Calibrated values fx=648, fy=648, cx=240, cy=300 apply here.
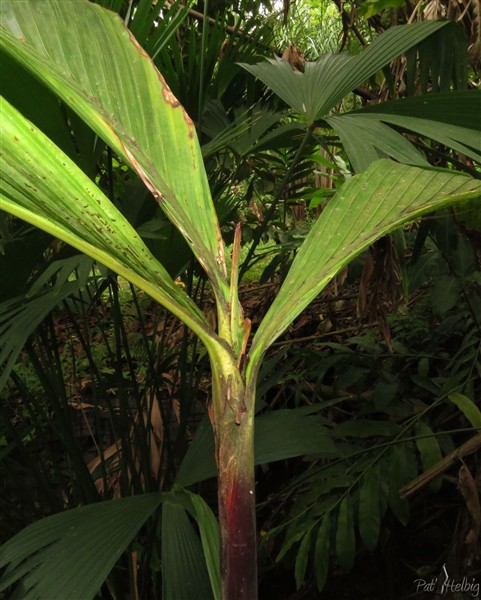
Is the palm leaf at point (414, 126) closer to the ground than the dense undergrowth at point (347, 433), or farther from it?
farther from it

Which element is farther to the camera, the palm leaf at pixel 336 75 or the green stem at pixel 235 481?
the palm leaf at pixel 336 75

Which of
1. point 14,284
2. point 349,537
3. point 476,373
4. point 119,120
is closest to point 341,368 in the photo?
point 476,373

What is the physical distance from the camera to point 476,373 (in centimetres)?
144

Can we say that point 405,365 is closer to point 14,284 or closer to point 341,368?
point 341,368

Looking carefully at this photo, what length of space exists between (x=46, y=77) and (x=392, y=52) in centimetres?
63

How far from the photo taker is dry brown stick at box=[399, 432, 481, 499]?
1200 millimetres

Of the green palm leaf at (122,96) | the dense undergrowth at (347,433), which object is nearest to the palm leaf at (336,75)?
the dense undergrowth at (347,433)

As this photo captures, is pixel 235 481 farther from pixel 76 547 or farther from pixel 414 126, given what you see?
pixel 414 126

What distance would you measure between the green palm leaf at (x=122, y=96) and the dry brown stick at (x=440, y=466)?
902 mm

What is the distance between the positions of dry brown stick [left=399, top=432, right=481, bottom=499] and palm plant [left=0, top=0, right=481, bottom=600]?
0.66 m

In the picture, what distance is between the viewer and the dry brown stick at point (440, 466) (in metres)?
1.20
